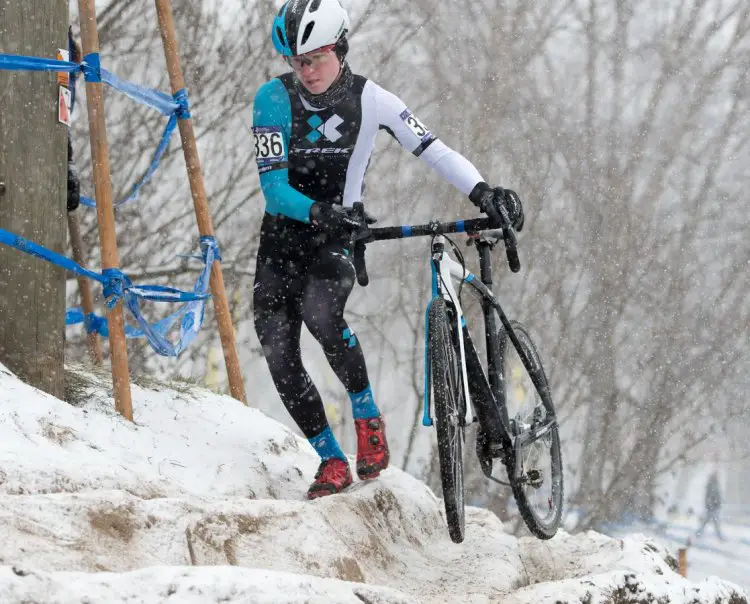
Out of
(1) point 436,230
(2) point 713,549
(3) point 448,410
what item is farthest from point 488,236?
(2) point 713,549

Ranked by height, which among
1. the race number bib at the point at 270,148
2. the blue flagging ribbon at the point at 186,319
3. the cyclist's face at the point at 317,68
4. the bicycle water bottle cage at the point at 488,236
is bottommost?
the blue flagging ribbon at the point at 186,319

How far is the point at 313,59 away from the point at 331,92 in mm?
194

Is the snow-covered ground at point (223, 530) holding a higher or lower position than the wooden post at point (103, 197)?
lower

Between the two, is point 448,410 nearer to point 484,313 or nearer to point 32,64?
point 484,313

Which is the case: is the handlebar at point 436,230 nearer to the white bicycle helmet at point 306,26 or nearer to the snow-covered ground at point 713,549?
the white bicycle helmet at point 306,26

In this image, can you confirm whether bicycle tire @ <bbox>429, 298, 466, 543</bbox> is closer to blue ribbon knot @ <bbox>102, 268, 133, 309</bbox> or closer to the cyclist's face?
the cyclist's face

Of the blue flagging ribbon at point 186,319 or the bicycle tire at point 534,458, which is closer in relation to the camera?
the bicycle tire at point 534,458

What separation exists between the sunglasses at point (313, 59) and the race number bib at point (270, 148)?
0.31m

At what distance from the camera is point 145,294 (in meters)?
5.43

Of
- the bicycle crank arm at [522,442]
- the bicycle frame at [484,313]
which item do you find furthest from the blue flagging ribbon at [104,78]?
the bicycle crank arm at [522,442]

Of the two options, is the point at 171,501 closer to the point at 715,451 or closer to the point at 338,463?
the point at 338,463

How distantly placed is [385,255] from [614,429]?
6031mm

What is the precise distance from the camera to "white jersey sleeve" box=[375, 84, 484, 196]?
195 inches

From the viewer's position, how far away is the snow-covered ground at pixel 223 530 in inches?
115
